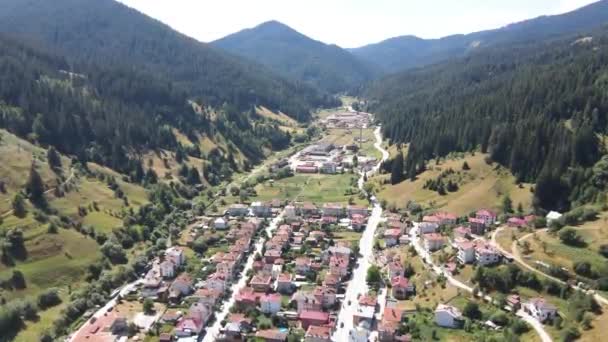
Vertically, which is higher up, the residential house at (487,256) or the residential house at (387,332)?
the residential house at (487,256)

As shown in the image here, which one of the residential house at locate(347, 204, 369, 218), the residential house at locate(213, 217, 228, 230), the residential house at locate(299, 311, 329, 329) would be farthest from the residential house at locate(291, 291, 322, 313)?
the residential house at locate(347, 204, 369, 218)

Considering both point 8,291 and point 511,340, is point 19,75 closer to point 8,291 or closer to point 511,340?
point 8,291

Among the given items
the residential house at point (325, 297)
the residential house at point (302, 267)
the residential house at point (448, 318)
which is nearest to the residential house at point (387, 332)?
the residential house at point (448, 318)

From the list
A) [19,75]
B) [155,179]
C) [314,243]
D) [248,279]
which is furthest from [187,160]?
[248,279]

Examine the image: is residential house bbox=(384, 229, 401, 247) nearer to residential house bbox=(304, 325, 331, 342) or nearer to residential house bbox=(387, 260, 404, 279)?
residential house bbox=(387, 260, 404, 279)

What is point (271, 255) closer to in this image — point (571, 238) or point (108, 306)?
point (108, 306)

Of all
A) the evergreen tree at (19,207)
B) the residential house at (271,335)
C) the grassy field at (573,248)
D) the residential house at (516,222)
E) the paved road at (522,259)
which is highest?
the evergreen tree at (19,207)

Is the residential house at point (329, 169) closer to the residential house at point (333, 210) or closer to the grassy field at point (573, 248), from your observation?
the residential house at point (333, 210)
